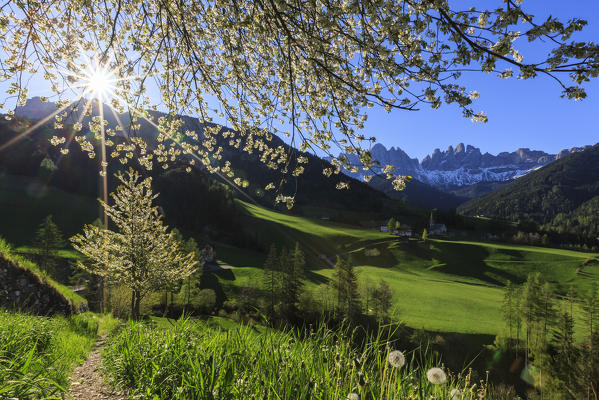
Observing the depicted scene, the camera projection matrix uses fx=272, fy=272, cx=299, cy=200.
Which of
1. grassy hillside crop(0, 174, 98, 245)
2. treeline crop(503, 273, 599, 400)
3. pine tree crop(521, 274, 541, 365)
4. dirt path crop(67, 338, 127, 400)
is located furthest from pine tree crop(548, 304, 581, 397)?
grassy hillside crop(0, 174, 98, 245)

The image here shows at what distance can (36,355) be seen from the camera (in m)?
4.39

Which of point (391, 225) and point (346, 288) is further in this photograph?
point (391, 225)

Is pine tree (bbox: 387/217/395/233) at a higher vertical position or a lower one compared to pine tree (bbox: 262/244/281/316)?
higher

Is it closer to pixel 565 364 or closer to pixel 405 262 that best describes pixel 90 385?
pixel 565 364

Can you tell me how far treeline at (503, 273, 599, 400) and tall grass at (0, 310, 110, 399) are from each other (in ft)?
136

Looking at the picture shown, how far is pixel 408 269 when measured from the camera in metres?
78.7

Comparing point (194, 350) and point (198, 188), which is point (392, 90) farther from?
point (198, 188)

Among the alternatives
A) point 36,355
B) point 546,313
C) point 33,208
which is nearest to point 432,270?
point 546,313

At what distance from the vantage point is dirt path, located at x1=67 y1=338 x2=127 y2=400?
13.3 feet

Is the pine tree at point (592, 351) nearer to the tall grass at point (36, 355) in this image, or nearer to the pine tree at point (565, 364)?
the pine tree at point (565, 364)

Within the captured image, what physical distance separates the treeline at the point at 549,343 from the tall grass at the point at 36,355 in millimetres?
41386

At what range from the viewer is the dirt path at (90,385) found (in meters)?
4.06

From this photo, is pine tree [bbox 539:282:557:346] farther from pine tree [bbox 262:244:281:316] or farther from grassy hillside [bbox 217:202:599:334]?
pine tree [bbox 262:244:281:316]

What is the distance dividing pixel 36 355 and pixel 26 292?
8814 mm
